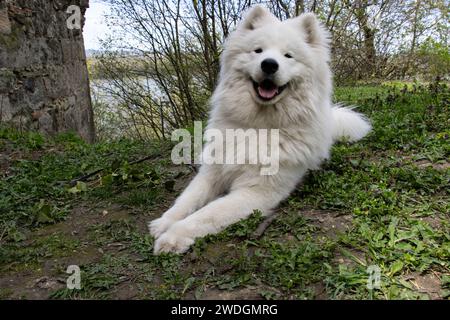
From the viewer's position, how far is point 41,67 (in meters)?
6.08

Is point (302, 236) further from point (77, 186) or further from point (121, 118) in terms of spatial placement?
point (121, 118)

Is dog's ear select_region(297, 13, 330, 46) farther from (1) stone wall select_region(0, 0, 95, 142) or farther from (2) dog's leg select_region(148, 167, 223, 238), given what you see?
(1) stone wall select_region(0, 0, 95, 142)

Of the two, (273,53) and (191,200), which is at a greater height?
(273,53)

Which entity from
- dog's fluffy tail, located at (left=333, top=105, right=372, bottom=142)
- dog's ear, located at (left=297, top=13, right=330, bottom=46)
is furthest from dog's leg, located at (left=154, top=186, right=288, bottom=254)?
dog's fluffy tail, located at (left=333, top=105, right=372, bottom=142)

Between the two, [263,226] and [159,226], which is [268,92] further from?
[159,226]

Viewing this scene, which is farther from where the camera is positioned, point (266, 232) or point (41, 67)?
point (41, 67)

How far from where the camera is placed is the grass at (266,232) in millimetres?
2254

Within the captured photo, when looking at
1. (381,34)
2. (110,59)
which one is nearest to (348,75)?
(381,34)

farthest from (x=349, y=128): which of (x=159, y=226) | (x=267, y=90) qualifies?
(x=159, y=226)

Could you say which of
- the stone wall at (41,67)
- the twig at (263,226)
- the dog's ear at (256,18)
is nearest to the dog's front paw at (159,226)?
the twig at (263,226)

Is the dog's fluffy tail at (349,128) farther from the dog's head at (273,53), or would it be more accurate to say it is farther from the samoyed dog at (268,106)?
the dog's head at (273,53)

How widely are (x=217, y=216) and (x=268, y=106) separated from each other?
1121mm

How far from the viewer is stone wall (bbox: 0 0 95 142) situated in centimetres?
562

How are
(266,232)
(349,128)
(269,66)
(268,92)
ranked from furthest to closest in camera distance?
(349,128) < (268,92) < (269,66) < (266,232)
